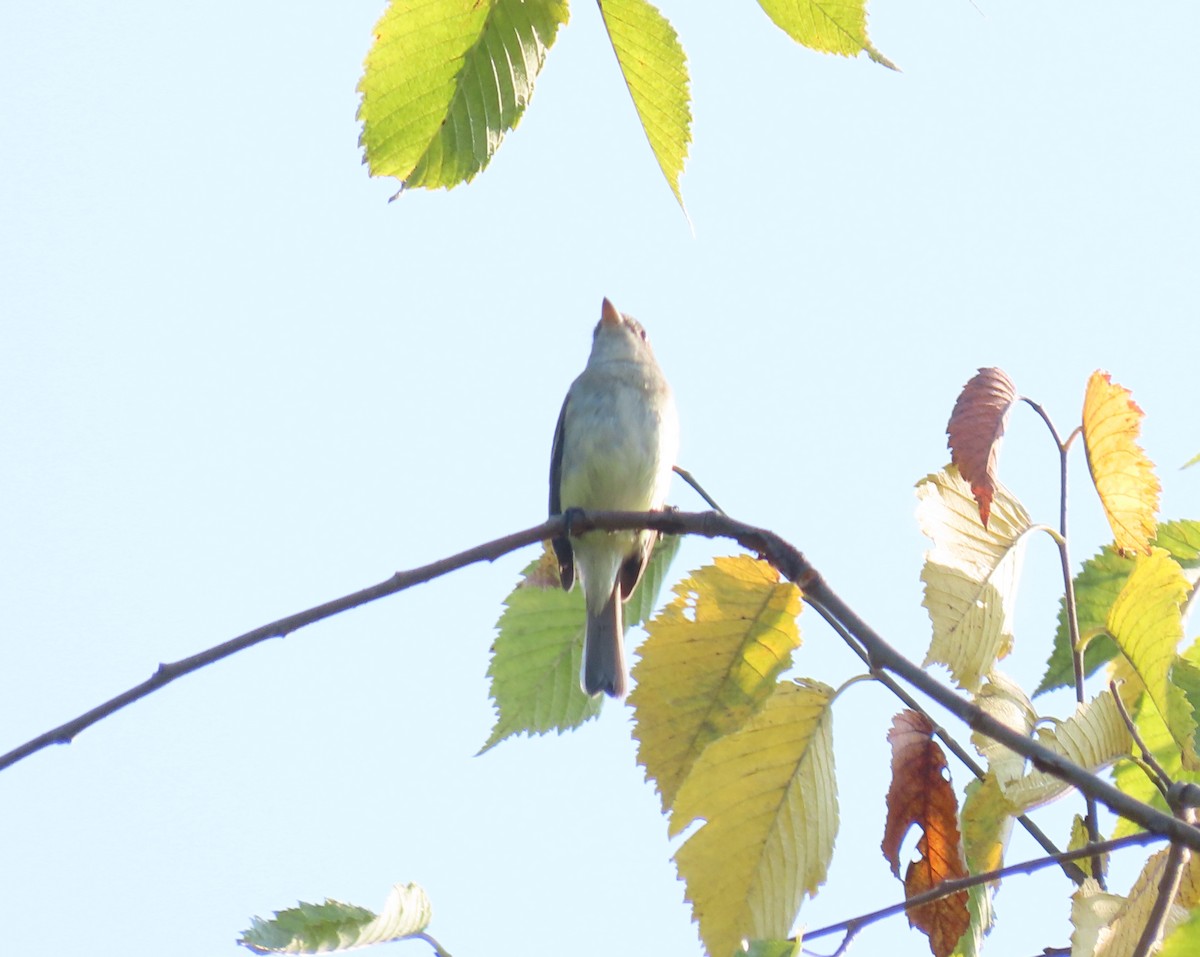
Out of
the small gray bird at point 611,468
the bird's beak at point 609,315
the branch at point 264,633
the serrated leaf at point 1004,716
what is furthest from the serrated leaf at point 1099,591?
the bird's beak at point 609,315

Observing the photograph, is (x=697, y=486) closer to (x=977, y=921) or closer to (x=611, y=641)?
(x=977, y=921)

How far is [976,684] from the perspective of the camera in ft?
6.84

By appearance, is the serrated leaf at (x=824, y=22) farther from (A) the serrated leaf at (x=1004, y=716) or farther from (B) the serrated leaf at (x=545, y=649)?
(B) the serrated leaf at (x=545, y=649)

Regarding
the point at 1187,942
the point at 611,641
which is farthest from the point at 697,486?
the point at 611,641

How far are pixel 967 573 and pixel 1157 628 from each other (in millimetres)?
277

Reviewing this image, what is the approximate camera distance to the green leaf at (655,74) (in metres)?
1.61

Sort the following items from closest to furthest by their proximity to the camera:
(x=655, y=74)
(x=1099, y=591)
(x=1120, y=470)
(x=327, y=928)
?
1. (x=655, y=74)
2. (x=327, y=928)
3. (x=1120, y=470)
4. (x=1099, y=591)

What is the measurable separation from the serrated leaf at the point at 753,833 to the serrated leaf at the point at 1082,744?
294mm

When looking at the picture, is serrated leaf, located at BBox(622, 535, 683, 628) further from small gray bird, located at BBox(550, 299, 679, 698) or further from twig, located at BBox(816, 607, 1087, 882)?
small gray bird, located at BBox(550, 299, 679, 698)

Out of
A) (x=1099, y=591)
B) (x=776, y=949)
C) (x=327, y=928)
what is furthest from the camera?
(x=1099, y=591)

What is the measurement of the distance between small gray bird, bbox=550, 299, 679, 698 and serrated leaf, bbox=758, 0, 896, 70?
3334 mm

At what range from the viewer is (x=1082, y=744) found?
6.47ft

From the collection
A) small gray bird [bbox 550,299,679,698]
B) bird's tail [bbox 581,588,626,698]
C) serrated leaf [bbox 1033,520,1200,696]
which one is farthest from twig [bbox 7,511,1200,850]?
small gray bird [bbox 550,299,679,698]

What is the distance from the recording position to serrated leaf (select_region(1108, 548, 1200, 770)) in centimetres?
195
